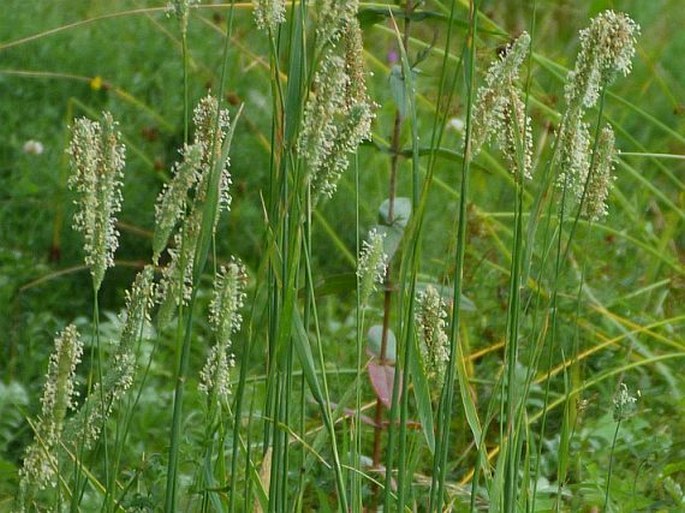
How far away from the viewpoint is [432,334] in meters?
1.33

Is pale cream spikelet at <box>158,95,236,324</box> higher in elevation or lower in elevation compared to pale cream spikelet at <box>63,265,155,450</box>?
higher

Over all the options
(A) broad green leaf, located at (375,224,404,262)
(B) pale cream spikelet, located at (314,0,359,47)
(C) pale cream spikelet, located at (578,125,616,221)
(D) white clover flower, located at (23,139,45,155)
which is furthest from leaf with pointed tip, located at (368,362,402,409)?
(D) white clover flower, located at (23,139,45,155)

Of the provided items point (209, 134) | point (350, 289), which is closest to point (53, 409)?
point (209, 134)

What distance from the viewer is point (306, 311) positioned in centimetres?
134

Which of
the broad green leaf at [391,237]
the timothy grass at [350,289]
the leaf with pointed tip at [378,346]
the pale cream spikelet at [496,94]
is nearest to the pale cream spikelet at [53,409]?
the timothy grass at [350,289]

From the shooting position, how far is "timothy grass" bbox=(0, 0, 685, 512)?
1.28 meters

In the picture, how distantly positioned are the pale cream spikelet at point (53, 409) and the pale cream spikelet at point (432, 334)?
0.32m

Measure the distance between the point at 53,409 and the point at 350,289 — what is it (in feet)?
2.47

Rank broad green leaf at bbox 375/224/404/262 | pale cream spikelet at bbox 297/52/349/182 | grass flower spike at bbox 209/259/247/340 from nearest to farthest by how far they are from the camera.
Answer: pale cream spikelet at bbox 297/52/349/182 < grass flower spike at bbox 209/259/247/340 < broad green leaf at bbox 375/224/404/262

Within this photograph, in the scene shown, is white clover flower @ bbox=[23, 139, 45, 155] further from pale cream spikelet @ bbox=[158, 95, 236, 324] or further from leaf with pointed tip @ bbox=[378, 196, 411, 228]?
pale cream spikelet @ bbox=[158, 95, 236, 324]

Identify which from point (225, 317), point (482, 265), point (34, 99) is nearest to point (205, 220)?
point (225, 317)

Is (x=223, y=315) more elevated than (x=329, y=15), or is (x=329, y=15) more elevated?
(x=329, y=15)

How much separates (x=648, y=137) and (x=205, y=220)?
3330 millimetres

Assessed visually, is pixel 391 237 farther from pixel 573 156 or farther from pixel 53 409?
pixel 53 409
